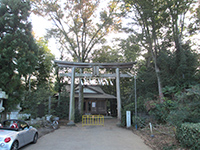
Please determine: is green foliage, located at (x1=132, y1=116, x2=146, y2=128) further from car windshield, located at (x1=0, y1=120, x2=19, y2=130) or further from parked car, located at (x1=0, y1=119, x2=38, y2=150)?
car windshield, located at (x1=0, y1=120, x2=19, y2=130)

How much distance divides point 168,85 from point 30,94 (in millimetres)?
12716

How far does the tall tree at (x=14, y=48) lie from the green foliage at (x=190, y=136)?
10.1 meters

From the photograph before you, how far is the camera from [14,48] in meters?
11.0

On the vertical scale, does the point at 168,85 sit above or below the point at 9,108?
above

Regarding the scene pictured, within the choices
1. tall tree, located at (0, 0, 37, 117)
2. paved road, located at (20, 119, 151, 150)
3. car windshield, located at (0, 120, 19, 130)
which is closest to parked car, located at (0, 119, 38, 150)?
car windshield, located at (0, 120, 19, 130)

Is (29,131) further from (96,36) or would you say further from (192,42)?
(96,36)

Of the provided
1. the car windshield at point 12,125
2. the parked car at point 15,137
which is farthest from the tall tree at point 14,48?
the parked car at point 15,137

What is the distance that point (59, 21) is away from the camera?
2102cm

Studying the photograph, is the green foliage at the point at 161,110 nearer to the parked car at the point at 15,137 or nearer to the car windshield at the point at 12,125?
the parked car at the point at 15,137

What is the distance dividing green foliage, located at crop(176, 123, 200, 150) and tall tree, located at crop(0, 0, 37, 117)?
10.1 metres

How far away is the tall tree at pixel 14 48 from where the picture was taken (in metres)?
10.8

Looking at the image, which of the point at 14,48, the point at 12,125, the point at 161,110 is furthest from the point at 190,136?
the point at 14,48

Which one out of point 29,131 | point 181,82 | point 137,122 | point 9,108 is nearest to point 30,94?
point 9,108

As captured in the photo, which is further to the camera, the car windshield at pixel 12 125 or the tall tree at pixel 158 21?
the tall tree at pixel 158 21
